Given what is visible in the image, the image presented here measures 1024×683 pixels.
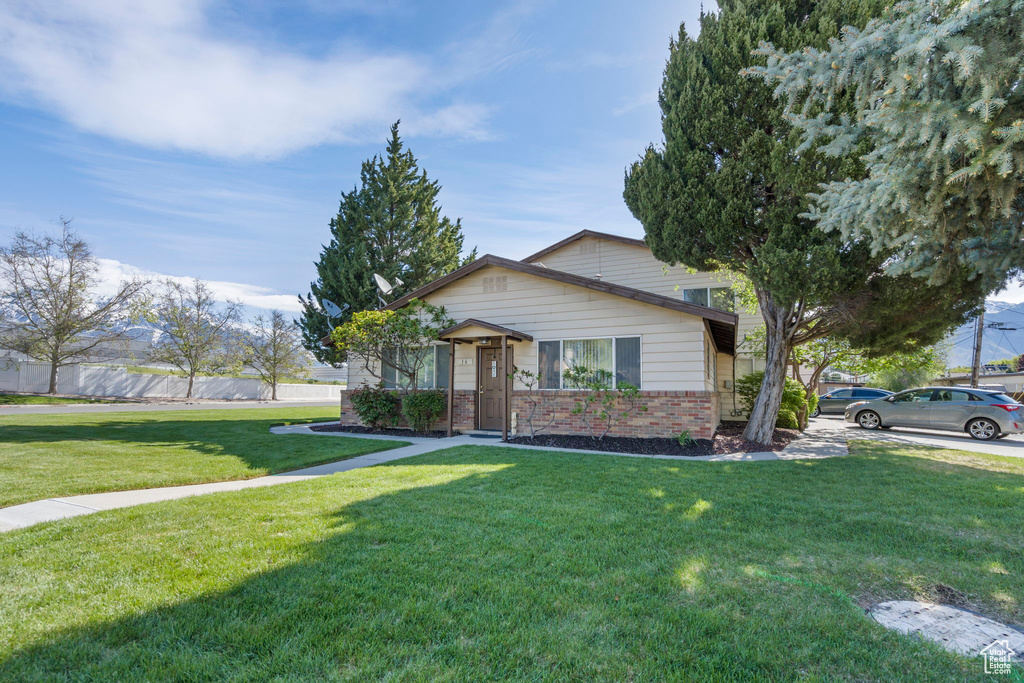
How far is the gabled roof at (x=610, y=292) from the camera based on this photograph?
33.9 ft

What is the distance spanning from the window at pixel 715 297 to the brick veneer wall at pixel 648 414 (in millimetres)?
5472

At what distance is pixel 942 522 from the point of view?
4785 millimetres

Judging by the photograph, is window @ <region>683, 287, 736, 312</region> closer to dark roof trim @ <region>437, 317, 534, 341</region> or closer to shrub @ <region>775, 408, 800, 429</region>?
shrub @ <region>775, 408, 800, 429</region>

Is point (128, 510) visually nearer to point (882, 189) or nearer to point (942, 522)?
point (882, 189)

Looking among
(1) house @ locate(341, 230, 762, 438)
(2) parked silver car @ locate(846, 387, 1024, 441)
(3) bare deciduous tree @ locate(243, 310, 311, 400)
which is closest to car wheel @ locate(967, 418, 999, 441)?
(2) parked silver car @ locate(846, 387, 1024, 441)

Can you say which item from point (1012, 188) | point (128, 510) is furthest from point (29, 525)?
point (1012, 188)

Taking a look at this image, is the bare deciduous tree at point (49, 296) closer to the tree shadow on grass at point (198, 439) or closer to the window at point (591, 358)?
the tree shadow on grass at point (198, 439)

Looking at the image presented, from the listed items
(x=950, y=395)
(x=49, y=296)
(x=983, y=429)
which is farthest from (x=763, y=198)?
(x=49, y=296)

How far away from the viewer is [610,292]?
11117 millimetres

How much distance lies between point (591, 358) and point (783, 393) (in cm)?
772

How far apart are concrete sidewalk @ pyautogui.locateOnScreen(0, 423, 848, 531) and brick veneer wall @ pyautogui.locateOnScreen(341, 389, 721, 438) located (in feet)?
3.71

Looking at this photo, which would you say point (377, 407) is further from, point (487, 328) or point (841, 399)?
point (841, 399)

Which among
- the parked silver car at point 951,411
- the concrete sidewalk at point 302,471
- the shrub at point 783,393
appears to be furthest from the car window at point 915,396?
the concrete sidewalk at point 302,471

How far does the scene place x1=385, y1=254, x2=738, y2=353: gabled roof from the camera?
407 inches
